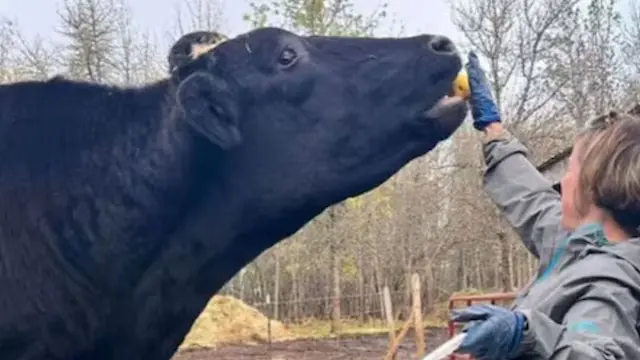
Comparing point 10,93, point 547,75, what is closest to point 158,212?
point 10,93

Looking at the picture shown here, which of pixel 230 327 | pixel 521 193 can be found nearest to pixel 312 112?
pixel 521 193

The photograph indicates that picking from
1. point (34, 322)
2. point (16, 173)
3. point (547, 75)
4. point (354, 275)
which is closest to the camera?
point (34, 322)

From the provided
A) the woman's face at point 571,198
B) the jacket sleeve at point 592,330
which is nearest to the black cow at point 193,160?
the woman's face at point 571,198

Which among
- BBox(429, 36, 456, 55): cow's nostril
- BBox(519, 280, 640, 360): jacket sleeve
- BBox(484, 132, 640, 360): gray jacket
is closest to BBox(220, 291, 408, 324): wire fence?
BBox(429, 36, 456, 55): cow's nostril

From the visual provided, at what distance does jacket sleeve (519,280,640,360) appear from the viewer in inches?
90.7

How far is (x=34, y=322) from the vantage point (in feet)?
10.4

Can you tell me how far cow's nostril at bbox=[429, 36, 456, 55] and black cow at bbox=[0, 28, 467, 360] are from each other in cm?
1

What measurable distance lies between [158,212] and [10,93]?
629 millimetres

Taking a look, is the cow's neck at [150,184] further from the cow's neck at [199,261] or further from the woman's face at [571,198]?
the woman's face at [571,198]

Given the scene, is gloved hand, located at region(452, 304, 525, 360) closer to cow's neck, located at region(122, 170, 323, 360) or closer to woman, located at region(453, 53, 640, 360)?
woman, located at region(453, 53, 640, 360)

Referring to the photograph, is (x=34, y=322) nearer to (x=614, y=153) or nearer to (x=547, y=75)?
(x=614, y=153)

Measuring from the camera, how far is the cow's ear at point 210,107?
3.38m

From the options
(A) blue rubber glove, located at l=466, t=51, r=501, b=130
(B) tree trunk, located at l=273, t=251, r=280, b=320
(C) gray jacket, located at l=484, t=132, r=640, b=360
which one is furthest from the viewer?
(B) tree trunk, located at l=273, t=251, r=280, b=320

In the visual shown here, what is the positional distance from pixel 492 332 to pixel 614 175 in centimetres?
78
